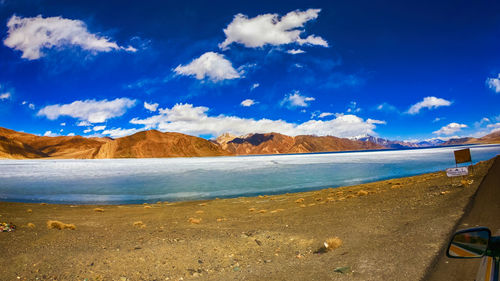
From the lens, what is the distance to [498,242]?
1.93 metres

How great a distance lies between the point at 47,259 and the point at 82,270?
4.67 ft

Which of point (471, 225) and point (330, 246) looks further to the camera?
point (471, 225)

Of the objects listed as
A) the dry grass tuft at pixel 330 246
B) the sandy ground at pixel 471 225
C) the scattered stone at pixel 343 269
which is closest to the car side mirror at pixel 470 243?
the sandy ground at pixel 471 225

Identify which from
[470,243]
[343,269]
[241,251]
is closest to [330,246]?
[343,269]

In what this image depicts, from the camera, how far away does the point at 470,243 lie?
277 cm

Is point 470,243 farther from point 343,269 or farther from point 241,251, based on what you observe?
point 241,251

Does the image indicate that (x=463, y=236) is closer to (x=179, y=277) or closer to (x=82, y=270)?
(x=179, y=277)

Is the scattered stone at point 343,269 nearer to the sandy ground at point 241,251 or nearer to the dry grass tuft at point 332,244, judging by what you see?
the sandy ground at point 241,251

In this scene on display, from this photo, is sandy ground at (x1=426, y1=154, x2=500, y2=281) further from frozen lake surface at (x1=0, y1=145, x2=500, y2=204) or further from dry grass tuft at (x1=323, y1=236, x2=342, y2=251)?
frozen lake surface at (x1=0, y1=145, x2=500, y2=204)

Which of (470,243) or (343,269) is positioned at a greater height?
(470,243)

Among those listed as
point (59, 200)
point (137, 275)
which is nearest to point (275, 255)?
point (137, 275)

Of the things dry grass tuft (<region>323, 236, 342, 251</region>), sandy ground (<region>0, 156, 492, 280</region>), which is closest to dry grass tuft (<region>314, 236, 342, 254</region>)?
dry grass tuft (<region>323, 236, 342, 251</region>)

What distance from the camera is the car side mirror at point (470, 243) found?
2555 millimetres

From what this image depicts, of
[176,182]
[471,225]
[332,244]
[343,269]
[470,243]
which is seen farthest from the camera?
[176,182]
